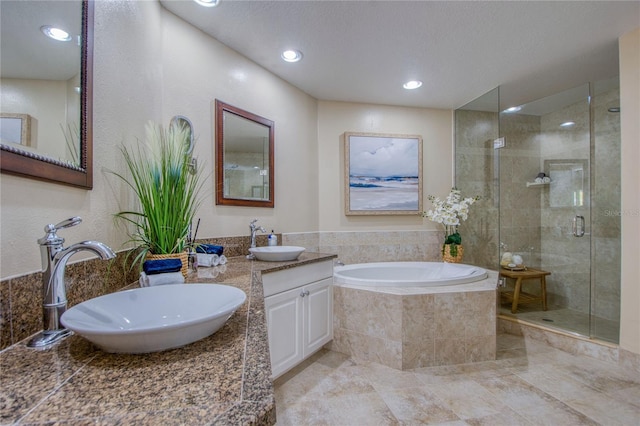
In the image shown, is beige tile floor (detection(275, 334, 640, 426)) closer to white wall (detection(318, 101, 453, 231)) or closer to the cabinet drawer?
the cabinet drawer

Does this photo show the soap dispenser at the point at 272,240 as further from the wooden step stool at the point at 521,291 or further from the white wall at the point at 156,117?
the wooden step stool at the point at 521,291

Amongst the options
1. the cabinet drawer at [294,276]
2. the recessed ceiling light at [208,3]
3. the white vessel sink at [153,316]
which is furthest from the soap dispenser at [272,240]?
the recessed ceiling light at [208,3]

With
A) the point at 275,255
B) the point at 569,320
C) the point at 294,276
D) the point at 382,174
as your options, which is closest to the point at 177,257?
the point at 275,255

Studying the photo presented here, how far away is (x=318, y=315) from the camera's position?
2.16 meters

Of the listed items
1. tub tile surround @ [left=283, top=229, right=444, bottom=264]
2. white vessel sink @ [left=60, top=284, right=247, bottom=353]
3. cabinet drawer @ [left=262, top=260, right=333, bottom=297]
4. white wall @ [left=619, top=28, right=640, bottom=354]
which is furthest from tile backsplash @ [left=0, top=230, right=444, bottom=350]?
white wall @ [left=619, top=28, right=640, bottom=354]

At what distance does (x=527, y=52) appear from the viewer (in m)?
2.21

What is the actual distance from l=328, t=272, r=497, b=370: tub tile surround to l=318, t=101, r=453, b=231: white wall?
1055mm

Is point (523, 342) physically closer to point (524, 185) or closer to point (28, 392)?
point (524, 185)

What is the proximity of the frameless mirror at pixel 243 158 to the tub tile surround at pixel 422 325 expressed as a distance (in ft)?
3.70

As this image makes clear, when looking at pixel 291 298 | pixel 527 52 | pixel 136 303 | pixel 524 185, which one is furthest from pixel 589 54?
pixel 136 303

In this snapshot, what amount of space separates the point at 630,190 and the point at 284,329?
2.54m

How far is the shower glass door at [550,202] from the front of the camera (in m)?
2.75

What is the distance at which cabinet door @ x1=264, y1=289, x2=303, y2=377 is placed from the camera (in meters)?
1.73

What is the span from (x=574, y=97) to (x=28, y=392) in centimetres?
398
